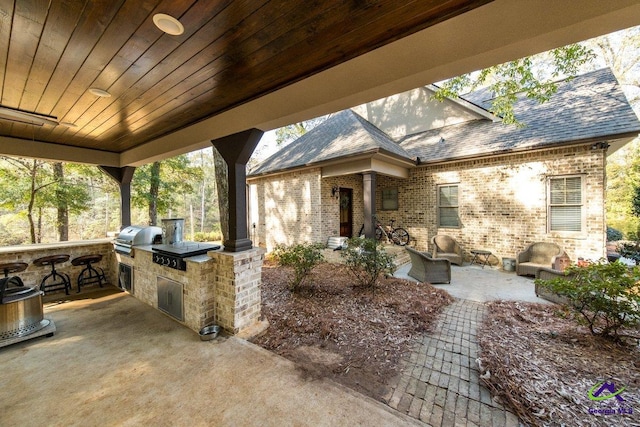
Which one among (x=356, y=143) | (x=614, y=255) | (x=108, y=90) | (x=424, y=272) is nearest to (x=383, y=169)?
(x=356, y=143)

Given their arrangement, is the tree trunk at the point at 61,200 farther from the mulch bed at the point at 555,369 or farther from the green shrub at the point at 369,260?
the mulch bed at the point at 555,369

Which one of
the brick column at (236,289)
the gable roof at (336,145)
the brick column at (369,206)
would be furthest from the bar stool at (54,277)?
the brick column at (369,206)

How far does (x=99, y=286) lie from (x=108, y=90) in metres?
4.69

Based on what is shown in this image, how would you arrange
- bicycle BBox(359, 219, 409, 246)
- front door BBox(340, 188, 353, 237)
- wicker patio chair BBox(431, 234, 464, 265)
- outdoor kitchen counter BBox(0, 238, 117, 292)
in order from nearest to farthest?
outdoor kitchen counter BBox(0, 238, 117, 292), wicker patio chair BBox(431, 234, 464, 265), bicycle BBox(359, 219, 409, 246), front door BBox(340, 188, 353, 237)

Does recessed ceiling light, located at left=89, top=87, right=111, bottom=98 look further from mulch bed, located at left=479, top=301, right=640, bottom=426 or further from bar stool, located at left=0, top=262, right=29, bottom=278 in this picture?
mulch bed, located at left=479, top=301, right=640, bottom=426

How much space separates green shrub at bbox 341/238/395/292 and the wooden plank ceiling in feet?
12.1

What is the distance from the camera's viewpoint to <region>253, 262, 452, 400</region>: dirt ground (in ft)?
8.75

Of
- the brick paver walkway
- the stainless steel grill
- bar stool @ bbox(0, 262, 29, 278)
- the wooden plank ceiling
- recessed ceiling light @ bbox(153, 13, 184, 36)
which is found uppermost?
the wooden plank ceiling

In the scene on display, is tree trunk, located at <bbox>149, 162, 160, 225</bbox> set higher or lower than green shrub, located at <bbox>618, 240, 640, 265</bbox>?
higher

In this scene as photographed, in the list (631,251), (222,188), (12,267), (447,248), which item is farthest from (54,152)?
(631,251)

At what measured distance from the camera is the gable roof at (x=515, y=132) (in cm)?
595

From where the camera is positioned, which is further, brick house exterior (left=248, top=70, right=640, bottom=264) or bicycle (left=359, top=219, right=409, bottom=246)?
bicycle (left=359, top=219, right=409, bottom=246)

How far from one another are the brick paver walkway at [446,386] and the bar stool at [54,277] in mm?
6305

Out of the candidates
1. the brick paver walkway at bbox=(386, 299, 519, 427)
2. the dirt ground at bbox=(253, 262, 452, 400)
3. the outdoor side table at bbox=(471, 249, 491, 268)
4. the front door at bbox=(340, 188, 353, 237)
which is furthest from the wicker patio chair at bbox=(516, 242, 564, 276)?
the front door at bbox=(340, 188, 353, 237)
